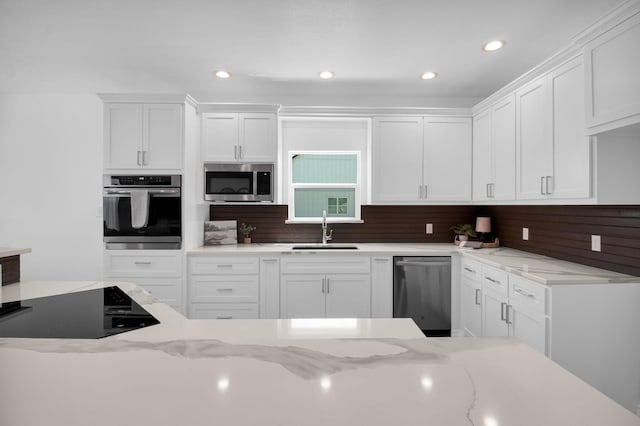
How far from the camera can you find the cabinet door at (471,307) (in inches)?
118

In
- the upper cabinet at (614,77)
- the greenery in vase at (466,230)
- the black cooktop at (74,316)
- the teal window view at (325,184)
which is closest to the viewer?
the black cooktop at (74,316)

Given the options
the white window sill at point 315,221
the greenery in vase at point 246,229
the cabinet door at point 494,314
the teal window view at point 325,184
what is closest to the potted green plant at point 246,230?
the greenery in vase at point 246,229

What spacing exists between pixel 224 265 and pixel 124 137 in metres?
1.54

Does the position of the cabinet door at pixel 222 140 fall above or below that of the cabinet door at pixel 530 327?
above

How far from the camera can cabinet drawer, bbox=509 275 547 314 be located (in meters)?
2.15

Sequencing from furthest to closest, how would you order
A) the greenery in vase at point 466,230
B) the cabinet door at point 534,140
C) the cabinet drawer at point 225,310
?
the greenery in vase at point 466,230
the cabinet drawer at point 225,310
the cabinet door at point 534,140

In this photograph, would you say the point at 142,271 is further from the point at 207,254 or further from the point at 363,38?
the point at 363,38

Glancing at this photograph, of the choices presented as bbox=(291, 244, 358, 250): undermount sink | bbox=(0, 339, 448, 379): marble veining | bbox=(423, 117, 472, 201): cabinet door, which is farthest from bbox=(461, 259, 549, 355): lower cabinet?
bbox=(0, 339, 448, 379): marble veining

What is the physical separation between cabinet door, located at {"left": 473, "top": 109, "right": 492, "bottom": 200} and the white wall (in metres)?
4.21

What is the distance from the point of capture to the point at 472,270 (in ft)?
10.2

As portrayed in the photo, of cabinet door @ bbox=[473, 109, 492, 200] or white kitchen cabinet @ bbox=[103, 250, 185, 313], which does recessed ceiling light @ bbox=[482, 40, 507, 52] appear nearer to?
cabinet door @ bbox=[473, 109, 492, 200]

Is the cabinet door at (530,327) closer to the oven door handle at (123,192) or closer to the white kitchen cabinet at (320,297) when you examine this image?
the white kitchen cabinet at (320,297)

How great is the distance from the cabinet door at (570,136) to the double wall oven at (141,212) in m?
3.12

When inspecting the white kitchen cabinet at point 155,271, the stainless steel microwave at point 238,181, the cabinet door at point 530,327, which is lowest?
the cabinet door at point 530,327
